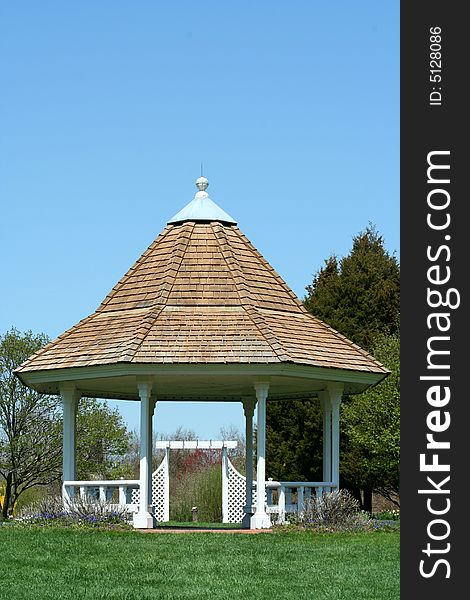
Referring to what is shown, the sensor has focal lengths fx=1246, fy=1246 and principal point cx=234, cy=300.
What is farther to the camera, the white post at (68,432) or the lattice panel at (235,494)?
the lattice panel at (235,494)

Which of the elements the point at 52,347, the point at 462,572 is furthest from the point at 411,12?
the point at 52,347

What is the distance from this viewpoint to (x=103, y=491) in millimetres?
23750

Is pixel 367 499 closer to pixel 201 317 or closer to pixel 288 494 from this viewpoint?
pixel 288 494

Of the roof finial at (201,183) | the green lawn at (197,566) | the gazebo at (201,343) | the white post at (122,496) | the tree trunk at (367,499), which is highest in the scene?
the roof finial at (201,183)

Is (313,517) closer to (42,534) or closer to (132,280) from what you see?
A: (42,534)

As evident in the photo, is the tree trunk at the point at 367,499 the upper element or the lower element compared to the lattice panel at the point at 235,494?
lower

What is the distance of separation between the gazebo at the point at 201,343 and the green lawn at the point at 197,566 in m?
3.06

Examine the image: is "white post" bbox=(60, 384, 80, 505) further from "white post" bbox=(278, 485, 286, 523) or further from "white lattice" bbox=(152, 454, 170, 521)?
"white lattice" bbox=(152, 454, 170, 521)

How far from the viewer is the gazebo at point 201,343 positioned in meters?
22.7

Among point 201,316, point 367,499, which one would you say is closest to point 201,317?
point 201,316

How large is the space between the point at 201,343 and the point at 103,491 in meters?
3.50

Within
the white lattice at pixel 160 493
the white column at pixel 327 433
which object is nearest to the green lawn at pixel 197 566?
the white column at pixel 327 433

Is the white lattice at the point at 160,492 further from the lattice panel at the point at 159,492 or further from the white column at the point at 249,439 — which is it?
the white column at the point at 249,439

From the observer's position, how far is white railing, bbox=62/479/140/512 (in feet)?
75.8
